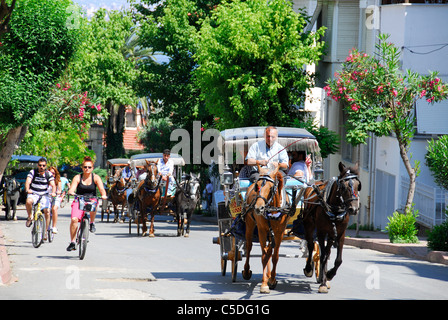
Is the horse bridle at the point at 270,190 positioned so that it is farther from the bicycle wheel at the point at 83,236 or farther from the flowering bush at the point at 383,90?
the flowering bush at the point at 383,90

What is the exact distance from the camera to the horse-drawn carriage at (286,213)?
39.7ft

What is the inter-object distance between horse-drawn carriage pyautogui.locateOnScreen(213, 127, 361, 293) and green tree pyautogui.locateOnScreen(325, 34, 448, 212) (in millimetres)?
11261

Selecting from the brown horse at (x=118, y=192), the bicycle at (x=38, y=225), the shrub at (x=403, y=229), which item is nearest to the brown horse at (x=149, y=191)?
the bicycle at (x=38, y=225)

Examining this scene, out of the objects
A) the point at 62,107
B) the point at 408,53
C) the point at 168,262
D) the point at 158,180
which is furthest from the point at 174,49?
the point at 168,262

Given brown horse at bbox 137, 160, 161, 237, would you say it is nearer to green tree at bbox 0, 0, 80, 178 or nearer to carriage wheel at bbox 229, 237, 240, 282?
green tree at bbox 0, 0, 80, 178

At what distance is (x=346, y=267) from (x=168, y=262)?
3.76m

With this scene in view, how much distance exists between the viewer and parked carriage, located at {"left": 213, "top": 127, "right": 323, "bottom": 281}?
42.4 feet

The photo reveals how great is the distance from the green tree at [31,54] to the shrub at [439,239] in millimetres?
13245

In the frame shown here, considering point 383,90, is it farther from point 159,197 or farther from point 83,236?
point 83,236

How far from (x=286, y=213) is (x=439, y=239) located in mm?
9406

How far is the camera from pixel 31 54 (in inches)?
1032

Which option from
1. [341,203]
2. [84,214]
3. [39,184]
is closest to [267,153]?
[341,203]

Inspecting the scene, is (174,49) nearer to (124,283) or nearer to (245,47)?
(245,47)

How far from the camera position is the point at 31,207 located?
2048cm
